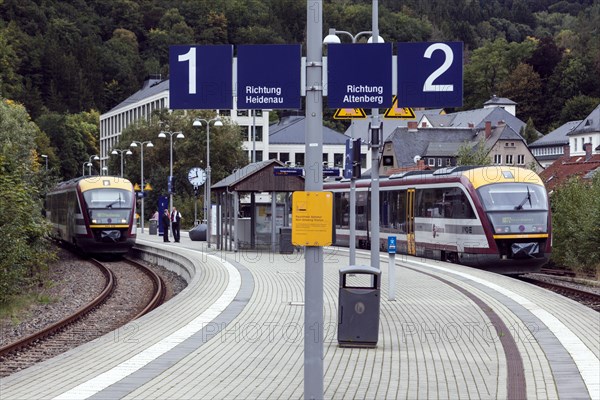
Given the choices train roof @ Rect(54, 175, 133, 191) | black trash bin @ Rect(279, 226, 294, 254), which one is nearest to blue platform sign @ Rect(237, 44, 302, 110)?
black trash bin @ Rect(279, 226, 294, 254)

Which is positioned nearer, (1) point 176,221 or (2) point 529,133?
(1) point 176,221

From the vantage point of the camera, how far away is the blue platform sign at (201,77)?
12.8m

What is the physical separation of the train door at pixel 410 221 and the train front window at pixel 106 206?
441 inches

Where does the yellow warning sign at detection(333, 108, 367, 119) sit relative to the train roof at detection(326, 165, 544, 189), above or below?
above

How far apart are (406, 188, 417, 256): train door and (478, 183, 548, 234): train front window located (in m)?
6.39

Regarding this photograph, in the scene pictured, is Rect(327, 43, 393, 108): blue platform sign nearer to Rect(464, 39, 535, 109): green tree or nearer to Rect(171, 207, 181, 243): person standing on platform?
Rect(171, 207, 181, 243): person standing on platform

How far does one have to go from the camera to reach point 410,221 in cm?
3650

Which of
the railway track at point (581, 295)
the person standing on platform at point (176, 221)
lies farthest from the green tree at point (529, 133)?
the railway track at point (581, 295)

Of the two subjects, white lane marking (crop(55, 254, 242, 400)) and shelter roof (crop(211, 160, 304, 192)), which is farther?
shelter roof (crop(211, 160, 304, 192))

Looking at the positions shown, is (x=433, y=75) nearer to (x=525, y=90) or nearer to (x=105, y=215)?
(x=105, y=215)

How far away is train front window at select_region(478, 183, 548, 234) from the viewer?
96.2 ft

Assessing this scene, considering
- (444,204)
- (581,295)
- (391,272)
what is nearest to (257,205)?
(444,204)

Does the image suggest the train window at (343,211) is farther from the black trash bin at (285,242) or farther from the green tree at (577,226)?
the green tree at (577,226)

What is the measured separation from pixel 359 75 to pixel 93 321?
11957 millimetres
